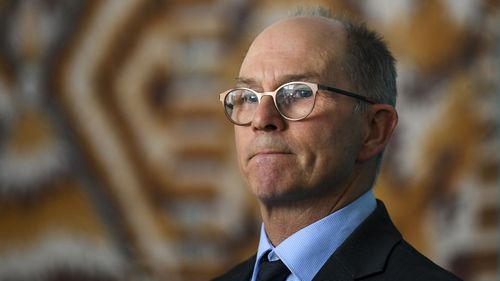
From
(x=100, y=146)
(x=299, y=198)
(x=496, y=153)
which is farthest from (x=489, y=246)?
(x=299, y=198)

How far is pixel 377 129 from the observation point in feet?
4.95

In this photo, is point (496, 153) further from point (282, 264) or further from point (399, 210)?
point (282, 264)

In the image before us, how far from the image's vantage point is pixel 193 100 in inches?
122

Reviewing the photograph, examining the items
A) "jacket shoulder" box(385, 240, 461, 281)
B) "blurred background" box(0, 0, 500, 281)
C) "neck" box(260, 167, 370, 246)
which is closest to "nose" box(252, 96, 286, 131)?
"neck" box(260, 167, 370, 246)

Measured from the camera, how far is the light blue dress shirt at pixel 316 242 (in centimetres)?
141

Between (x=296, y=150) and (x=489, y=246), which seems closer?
(x=296, y=150)

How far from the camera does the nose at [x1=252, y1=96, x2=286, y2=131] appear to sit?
1394 millimetres

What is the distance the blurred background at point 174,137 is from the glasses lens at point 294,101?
1552mm

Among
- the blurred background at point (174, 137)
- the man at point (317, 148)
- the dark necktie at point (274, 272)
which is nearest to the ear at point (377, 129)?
the man at point (317, 148)

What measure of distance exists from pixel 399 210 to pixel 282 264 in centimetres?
151

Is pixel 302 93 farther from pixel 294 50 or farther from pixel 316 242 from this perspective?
pixel 316 242

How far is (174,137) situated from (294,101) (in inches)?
70.0

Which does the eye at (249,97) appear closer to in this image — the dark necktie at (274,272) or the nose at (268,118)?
the nose at (268,118)

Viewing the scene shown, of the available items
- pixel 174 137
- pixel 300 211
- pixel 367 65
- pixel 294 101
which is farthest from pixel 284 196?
pixel 174 137
